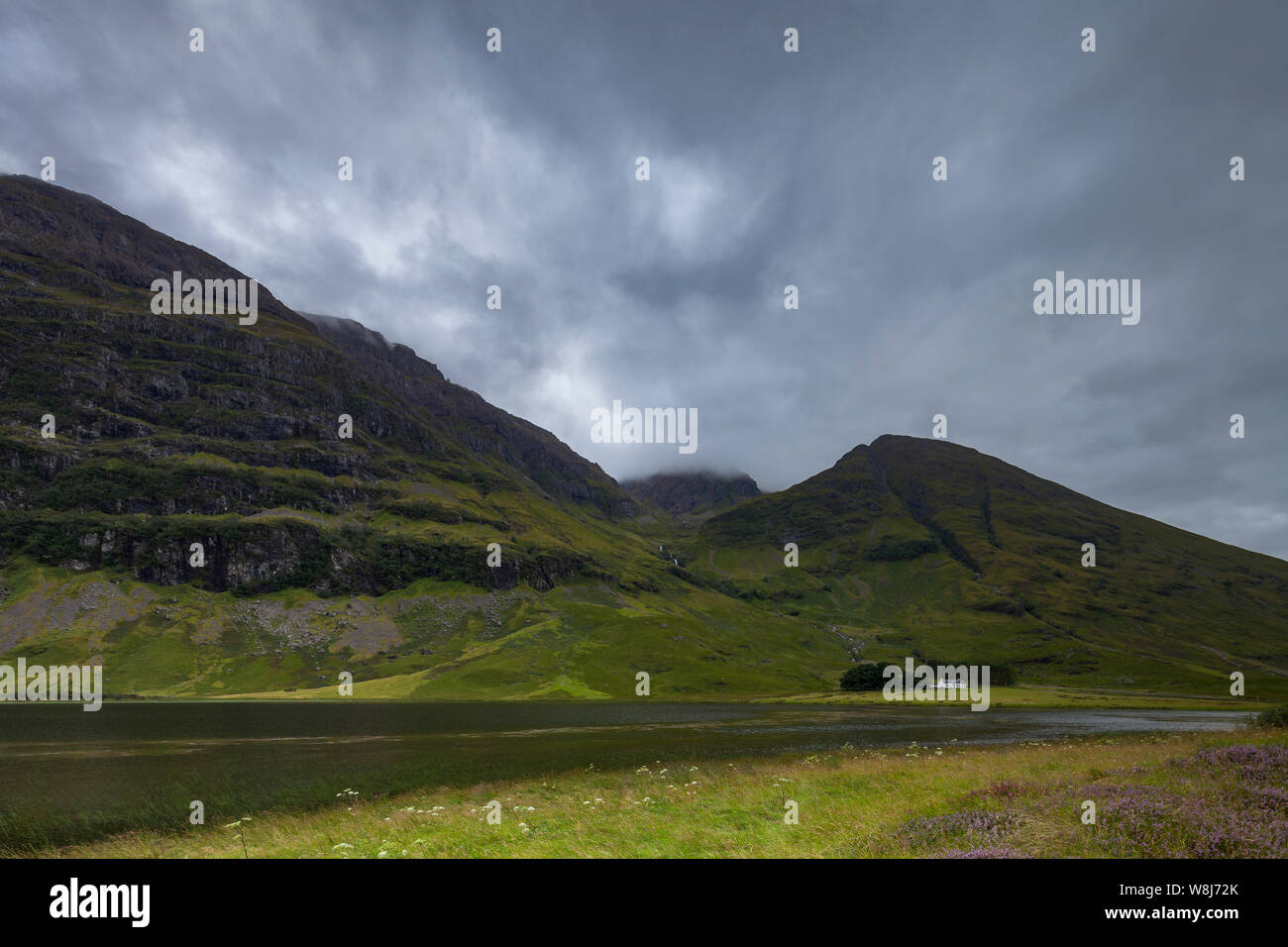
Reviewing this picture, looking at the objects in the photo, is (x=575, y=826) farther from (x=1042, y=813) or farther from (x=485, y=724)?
(x=485, y=724)

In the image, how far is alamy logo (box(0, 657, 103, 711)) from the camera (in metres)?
158

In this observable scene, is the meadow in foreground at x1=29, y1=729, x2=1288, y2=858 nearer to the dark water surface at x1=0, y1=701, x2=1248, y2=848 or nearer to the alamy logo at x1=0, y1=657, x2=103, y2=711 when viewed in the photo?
the dark water surface at x1=0, y1=701, x2=1248, y2=848

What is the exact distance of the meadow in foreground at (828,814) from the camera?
14250mm

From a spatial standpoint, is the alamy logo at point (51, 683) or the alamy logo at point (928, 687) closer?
the alamy logo at point (51, 683)

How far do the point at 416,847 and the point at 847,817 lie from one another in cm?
1687

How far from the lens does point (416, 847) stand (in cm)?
2233
